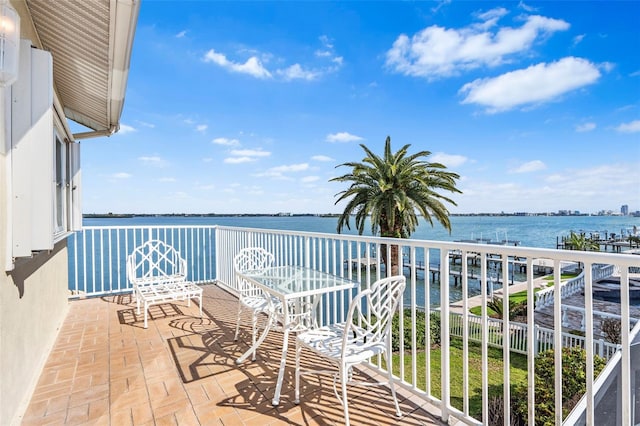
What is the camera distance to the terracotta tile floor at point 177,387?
2006 mm

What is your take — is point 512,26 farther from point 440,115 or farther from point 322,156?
point 322,156

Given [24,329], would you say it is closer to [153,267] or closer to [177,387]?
[177,387]

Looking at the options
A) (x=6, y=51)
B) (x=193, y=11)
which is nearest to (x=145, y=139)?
(x=193, y=11)

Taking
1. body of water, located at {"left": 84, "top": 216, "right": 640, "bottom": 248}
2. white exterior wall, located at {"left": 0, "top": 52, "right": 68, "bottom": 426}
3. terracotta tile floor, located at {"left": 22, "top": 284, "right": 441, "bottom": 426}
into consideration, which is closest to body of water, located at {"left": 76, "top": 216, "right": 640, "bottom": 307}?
body of water, located at {"left": 84, "top": 216, "right": 640, "bottom": 248}

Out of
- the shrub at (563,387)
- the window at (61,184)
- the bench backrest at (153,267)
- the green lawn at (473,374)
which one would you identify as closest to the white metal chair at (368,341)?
the bench backrest at (153,267)

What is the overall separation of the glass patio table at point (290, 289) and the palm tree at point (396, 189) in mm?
7031

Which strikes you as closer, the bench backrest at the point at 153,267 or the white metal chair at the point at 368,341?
the white metal chair at the point at 368,341

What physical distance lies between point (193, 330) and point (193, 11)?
7300 millimetres

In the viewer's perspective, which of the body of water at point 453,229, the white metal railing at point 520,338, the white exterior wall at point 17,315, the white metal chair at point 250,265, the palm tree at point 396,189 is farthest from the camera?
the body of water at point 453,229

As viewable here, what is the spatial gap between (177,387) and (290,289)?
1135 mm

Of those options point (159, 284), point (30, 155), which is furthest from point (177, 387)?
point (159, 284)

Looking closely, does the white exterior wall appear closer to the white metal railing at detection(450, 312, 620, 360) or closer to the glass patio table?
the glass patio table

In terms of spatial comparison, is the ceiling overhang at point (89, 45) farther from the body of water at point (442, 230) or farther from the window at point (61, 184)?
the body of water at point (442, 230)

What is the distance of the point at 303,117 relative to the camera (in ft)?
63.6
